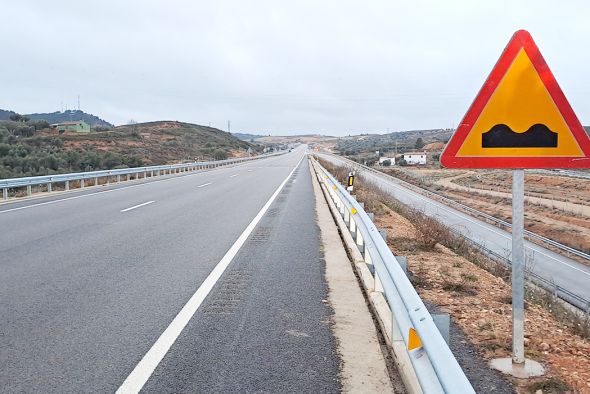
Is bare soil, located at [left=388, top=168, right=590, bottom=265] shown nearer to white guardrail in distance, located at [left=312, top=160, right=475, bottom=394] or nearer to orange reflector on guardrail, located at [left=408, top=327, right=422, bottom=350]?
white guardrail in distance, located at [left=312, top=160, right=475, bottom=394]

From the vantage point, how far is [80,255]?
8352mm

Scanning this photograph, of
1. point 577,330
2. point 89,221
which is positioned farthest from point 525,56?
point 89,221

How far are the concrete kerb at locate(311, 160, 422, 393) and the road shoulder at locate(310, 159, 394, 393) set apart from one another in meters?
0.09

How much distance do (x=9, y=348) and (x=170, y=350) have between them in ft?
4.59

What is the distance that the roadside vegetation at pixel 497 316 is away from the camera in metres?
3.82

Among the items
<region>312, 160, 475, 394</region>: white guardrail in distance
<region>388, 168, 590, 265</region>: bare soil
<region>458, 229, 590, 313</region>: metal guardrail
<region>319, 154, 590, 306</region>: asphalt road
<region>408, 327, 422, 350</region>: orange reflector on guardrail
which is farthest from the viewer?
<region>388, 168, 590, 265</region>: bare soil

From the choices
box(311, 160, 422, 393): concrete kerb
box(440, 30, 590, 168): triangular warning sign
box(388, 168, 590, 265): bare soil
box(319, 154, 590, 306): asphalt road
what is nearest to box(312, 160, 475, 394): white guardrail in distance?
box(311, 160, 422, 393): concrete kerb

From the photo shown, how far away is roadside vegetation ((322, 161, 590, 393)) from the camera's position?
3820 mm

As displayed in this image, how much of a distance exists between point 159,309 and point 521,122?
399cm

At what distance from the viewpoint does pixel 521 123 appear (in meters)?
3.45

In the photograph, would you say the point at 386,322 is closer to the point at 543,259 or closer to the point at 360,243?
the point at 360,243

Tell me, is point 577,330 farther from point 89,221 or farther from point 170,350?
point 89,221

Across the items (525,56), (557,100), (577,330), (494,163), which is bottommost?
(577,330)

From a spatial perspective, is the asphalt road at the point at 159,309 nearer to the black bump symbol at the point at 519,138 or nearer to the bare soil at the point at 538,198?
the black bump symbol at the point at 519,138
